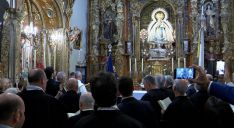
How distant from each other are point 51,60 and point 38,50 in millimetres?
942

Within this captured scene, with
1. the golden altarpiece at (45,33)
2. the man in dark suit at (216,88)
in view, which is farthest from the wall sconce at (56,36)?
the man in dark suit at (216,88)

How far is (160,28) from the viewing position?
81.4ft

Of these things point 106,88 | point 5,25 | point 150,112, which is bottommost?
point 150,112

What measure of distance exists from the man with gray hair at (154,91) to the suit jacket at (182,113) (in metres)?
0.70

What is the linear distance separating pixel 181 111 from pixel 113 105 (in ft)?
9.79

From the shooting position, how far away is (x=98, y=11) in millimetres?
25547

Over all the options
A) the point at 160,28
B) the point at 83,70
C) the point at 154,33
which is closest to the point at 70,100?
the point at 83,70

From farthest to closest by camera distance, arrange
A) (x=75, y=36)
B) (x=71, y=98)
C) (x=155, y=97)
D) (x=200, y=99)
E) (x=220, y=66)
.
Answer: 1. (x=75, y=36)
2. (x=220, y=66)
3. (x=155, y=97)
4. (x=71, y=98)
5. (x=200, y=99)

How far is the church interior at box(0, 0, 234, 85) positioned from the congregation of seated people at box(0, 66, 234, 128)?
1315cm

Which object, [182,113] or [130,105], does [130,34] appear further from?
[130,105]

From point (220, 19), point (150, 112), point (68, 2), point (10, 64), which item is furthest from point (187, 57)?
point (150, 112)

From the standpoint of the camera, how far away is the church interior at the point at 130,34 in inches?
834

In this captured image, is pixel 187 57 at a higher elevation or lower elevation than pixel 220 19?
lower

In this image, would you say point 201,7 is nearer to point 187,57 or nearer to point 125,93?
point 187,57
